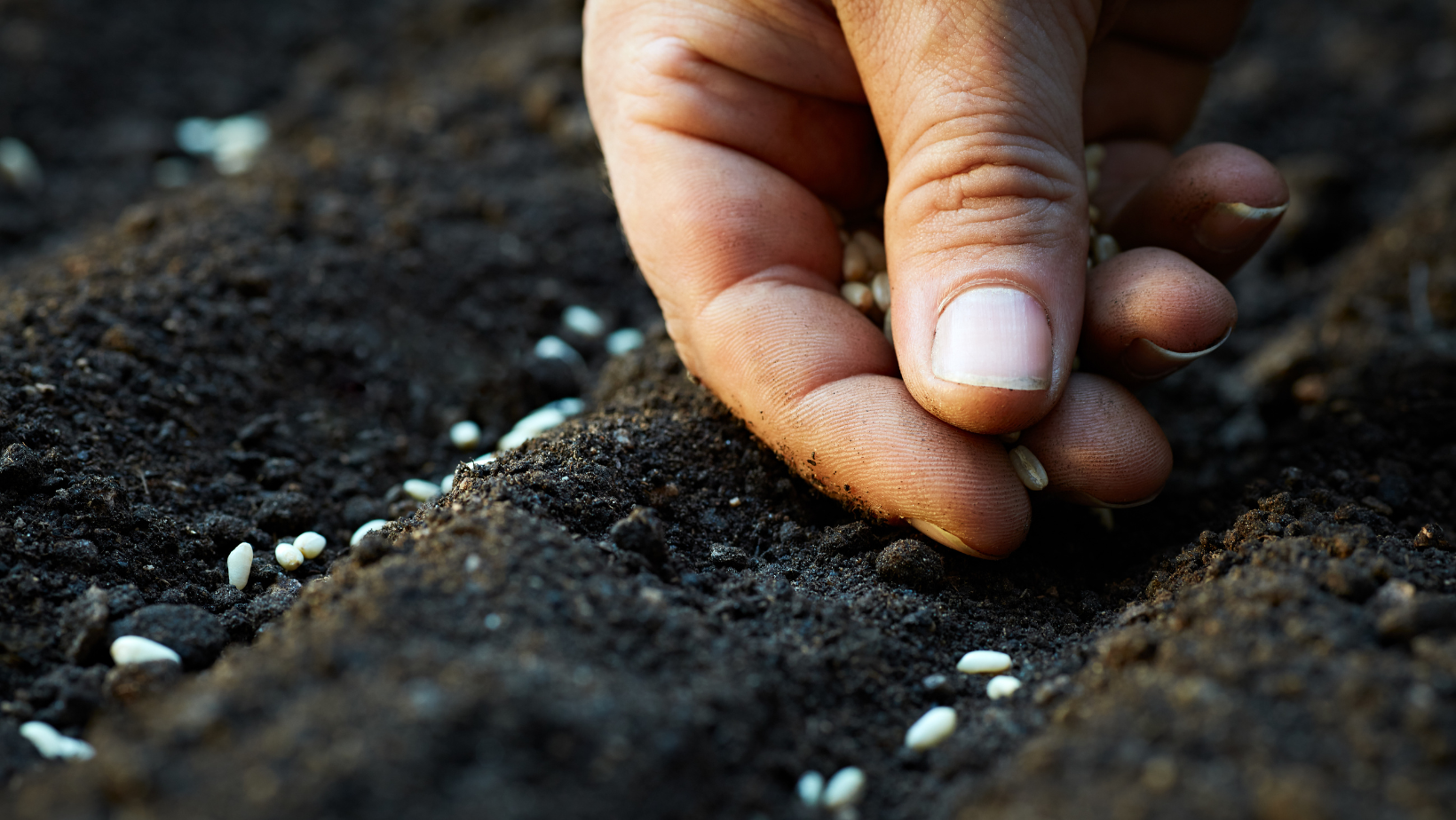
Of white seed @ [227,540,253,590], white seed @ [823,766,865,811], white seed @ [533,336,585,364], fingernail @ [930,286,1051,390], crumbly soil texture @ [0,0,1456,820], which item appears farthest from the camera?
white seed @ [533,336,585,364]

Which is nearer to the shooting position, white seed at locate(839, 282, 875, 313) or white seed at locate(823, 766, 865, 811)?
white seed at locate(823, 766, 865, 811)

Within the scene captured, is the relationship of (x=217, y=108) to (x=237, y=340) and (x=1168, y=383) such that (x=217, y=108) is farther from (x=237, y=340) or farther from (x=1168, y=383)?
(x=1168, y=383)

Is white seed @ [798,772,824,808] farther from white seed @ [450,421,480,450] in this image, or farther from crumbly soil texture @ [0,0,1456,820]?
white seed @ [450,421,480,450]

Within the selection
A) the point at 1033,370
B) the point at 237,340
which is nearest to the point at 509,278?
the point at 237,340

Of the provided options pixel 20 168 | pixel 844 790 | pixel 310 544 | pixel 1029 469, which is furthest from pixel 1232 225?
pixel 20 168

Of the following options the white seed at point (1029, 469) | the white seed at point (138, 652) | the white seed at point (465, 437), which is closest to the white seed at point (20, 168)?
the white seed at point (465, 437)

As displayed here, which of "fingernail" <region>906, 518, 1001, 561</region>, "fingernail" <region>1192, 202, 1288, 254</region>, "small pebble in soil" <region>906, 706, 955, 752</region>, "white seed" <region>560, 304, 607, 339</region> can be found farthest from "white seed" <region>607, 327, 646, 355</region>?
"small pebble in soil" <region>906, 706, 955, 752</region>

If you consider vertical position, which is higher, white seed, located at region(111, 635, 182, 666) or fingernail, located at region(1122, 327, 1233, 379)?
fingernail, located at region(1122, 327, 1233, 379)

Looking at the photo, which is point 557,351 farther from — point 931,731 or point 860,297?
point 931,731
